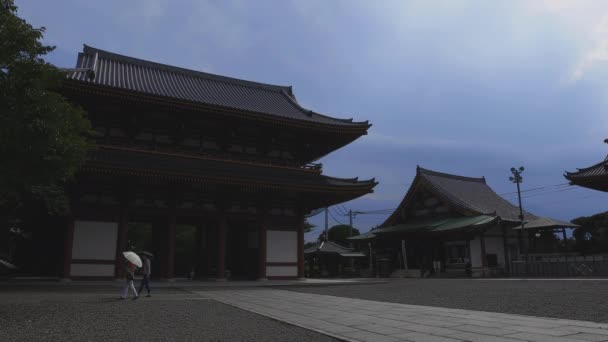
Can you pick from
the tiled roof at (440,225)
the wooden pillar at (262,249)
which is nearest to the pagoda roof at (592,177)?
the tiled roof at (440,225)

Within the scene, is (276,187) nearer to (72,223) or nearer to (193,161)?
(193,161)

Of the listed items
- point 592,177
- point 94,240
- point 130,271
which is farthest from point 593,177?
point 94,240

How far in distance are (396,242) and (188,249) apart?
1964 cm

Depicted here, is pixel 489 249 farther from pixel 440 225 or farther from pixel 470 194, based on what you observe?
pixel 470 194

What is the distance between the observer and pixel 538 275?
2727cm

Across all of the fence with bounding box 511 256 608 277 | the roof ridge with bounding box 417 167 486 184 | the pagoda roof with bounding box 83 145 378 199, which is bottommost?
the fence with bounding box 511 256 608 277

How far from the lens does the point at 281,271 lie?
21.2 m

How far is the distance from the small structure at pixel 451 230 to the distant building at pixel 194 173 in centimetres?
1332

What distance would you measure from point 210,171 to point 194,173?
0.81m

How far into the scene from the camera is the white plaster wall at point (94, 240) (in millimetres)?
17312

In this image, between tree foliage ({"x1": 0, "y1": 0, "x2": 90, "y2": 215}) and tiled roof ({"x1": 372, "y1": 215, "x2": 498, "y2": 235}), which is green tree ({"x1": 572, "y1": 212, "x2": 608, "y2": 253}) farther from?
tree foliage ({"x1": 0, "y1": 0, "x2": 90, "y2": 215})

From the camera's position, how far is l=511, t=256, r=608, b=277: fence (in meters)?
24.1

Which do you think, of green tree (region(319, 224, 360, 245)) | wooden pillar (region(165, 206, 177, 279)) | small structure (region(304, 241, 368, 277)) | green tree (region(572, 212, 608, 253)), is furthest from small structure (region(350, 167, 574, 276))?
green tree (region(319, 224, 360, 245))

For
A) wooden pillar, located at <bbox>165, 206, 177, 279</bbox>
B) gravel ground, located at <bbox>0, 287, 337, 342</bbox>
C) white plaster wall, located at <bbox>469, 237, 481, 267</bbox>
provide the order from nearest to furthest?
gravel ground, located at <bbox>0, 287, 337, 342</bbox>
wooden pillar, located at <bbox>165, 206, 177, 279</bbox>
white plaster wall, located at <bbox>469, 237, 481, 267</bbox>
